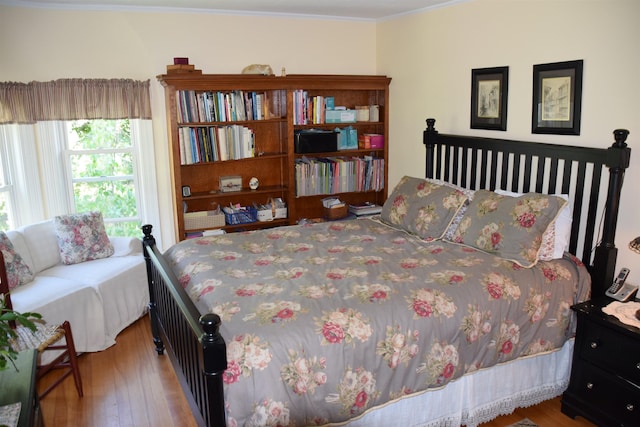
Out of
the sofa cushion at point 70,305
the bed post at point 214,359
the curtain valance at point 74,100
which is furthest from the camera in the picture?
the curtain valance at point 74,100

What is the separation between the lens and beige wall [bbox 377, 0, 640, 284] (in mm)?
2688

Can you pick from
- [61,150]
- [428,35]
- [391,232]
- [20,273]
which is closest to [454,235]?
[391,232]

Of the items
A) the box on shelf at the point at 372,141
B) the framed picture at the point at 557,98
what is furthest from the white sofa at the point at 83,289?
the framed picture at the point at 557,98

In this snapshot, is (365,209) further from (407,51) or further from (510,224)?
(510,224)

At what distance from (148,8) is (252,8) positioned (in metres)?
0.81

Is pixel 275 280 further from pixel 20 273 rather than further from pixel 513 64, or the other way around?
pixel 513 64

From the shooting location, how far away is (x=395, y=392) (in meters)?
2.26

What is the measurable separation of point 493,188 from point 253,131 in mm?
2142

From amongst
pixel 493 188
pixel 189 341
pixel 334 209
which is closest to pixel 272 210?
pixel 334 209

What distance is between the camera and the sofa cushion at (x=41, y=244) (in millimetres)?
3584

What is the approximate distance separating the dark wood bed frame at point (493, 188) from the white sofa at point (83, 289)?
43cm

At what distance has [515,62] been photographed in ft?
11.0

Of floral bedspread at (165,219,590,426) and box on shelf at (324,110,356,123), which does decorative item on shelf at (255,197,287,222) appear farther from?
floral bedspread at (165,219,590,426)

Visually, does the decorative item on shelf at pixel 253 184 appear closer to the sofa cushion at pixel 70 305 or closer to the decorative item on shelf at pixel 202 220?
the decorative item on shelf at pixel 202 220
